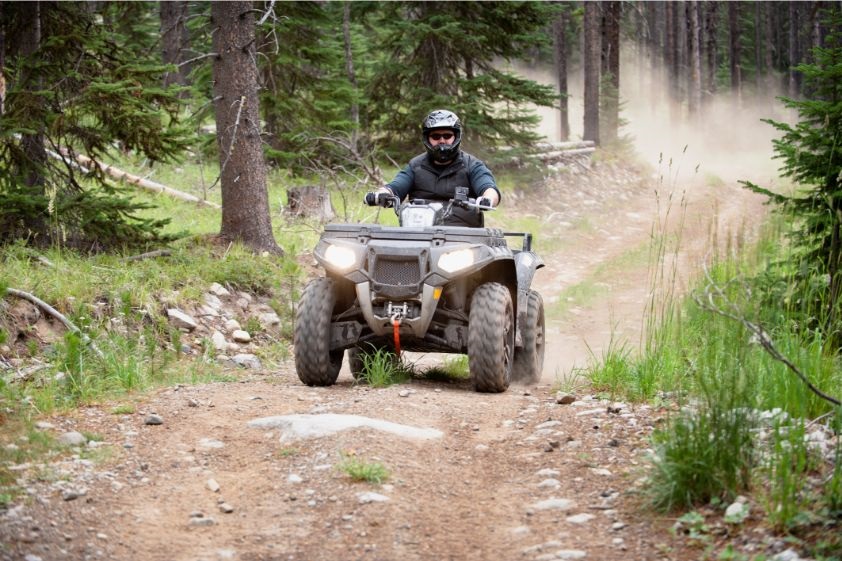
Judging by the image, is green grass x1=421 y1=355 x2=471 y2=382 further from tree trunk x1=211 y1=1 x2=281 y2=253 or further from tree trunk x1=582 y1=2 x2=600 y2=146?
tree trunk x1=582 y1=2 x2=600 y2=146

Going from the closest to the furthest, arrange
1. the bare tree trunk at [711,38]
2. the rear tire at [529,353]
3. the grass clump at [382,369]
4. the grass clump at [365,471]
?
1. the grass clump at [365,471]
2. the grass clump at [382,369]
3. the rear tire at [529,353]
4. the bare tree trunk at [711,38]

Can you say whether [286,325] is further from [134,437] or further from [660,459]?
[660,459]

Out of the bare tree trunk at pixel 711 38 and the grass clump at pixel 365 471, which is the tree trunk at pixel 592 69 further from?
the grass clump at pixel 365 471

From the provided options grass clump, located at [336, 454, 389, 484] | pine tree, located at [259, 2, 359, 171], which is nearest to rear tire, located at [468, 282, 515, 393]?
grass clump, located at [336, 454, 389, 484]

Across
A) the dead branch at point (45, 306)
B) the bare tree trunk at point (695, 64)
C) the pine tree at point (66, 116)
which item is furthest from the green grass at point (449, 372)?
the bare tree trunk at point (695, 64)

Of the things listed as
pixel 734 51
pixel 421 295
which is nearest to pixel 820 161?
pixel 421 295

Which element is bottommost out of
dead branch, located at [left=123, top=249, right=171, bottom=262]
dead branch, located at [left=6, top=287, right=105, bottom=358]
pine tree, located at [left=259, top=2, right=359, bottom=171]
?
dead branch, located at [left=6, top=287, right=105, bottom=358]

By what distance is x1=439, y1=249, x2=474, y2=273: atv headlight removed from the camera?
715 centimetres

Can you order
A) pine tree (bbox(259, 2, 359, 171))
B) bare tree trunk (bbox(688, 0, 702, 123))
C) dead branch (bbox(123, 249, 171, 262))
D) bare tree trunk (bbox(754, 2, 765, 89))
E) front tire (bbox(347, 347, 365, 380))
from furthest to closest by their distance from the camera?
1. bare tree trunk (bbox(754, 2, 765, 89))
2. bare tree trunk (bbox(688, 0, 702, 123))
3. pine tree (bbox(259, 2, 359, 171))
4. dead branch (bbox(123, 249, 171, 262))
5. front tire (bbox(347, 347, 365, 380))

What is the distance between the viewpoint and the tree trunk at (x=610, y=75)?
100 ft

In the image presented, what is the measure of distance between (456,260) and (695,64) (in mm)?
33271

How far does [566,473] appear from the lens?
5.11m

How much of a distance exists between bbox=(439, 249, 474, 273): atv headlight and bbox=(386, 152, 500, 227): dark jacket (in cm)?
124

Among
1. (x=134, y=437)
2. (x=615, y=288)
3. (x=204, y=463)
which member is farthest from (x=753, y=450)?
(x=615, y=288)
